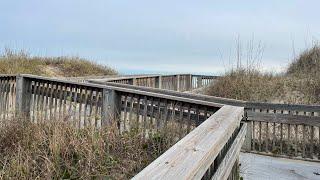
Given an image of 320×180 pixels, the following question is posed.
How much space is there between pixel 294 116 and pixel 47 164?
4.52 meters

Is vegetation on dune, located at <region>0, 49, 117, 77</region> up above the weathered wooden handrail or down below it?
above

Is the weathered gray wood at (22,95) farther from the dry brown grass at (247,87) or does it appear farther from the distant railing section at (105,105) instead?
the dry brown grass at (247,87)

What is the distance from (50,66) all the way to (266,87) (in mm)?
11520

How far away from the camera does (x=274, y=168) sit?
6277 millimetres

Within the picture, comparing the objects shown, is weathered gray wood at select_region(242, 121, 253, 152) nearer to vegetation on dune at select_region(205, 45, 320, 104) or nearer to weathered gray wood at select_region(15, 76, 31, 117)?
vegetation on dune at select_region(205, 45, 320, 104)

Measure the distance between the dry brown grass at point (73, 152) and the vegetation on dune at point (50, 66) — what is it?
10.3 metres

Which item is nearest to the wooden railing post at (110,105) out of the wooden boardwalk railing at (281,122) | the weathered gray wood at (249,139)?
the wooden boardwalk railing at (281,122)

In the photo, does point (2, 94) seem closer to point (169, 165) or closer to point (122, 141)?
point (122, 141)

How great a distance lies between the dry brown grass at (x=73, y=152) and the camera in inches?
164

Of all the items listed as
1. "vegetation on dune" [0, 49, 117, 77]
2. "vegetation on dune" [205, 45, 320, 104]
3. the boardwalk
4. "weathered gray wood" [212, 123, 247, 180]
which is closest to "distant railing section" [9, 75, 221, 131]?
"weathered gray wood" [212, 123, 247, 180]

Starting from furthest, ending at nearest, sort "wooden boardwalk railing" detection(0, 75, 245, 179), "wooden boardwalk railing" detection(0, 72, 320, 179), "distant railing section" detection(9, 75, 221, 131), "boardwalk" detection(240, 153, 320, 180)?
1. "boardwalk" detection(240, 153, 320, 180)
2. "distant railing section" detection(9, 75, 221, 131)
3. "wooden boardwalk railing" detection(0, 72, 320, 179)
4. "wooden boardwalk railing" detection(0, 75, 245, 179)

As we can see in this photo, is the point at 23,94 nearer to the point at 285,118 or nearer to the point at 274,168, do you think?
the point at 274,168

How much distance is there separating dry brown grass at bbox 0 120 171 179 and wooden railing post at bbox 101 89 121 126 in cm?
71

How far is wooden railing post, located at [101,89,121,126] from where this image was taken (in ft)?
19.6
